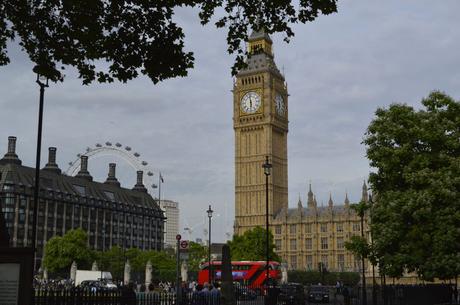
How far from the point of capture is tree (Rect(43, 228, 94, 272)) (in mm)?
A: 100438

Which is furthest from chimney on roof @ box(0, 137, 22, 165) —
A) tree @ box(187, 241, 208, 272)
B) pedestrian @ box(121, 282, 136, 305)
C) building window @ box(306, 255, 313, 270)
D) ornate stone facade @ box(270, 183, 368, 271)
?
pedestrian @ box(121, 282, 136, 305)

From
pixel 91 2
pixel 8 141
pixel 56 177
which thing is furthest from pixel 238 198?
pixel 91 2

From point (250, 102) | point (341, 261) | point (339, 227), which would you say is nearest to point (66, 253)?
point (250, 102)

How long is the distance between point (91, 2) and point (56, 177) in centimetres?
12971

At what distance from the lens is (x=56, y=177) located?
13700 cm

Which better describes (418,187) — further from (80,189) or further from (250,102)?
(80,189)

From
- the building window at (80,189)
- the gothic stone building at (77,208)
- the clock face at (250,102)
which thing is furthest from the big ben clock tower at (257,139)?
the building window at (80,189)

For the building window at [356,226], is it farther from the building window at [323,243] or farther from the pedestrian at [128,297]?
the pedestrian at [128,297]

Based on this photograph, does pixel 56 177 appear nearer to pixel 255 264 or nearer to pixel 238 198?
pixel 238 198

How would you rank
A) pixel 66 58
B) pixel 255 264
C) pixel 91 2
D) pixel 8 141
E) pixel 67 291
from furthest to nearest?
pixel 8 141 → pixel 255 264 → pixel 67 291 → pixel 66 58 → pixel 91 2

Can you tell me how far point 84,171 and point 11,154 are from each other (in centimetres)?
3018

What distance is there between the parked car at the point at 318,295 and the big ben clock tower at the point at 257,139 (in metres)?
89.8

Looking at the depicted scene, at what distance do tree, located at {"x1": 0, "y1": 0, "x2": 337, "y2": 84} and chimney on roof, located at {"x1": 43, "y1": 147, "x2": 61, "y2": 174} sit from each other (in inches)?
5325

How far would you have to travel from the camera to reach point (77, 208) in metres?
137
